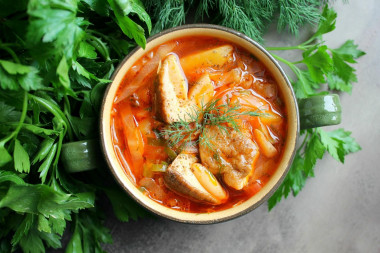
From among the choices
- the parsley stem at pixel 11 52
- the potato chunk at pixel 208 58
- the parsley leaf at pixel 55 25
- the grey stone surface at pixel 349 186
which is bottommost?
the grey stone surface at pixel 349 186

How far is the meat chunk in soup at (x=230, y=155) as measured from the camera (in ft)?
6.89

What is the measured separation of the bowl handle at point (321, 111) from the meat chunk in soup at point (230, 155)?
1.04 feet

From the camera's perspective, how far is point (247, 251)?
8.56ft

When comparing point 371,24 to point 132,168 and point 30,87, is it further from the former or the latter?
point 30,87

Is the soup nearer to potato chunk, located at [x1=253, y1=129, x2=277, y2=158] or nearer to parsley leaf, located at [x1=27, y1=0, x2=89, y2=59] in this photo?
potato chunk, located at [x1=253, y1=129, x2=277, y2=158]

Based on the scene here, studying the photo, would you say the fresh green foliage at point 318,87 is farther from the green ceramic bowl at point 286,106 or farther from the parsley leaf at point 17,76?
the parsley leaf at point 17,76

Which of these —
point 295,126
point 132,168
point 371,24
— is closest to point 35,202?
point 132,168

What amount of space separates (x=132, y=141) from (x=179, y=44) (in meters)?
0.58

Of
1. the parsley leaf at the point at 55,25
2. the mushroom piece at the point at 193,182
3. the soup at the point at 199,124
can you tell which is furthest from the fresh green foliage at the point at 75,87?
the mushroom piece at the point at 193,182

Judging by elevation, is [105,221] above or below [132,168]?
below

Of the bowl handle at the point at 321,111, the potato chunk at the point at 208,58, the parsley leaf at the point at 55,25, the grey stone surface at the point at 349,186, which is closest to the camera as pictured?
the parsley leaf at the point at 55,25

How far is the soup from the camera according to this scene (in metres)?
2.12

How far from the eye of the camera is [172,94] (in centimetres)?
214

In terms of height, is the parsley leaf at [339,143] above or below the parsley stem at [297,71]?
below
